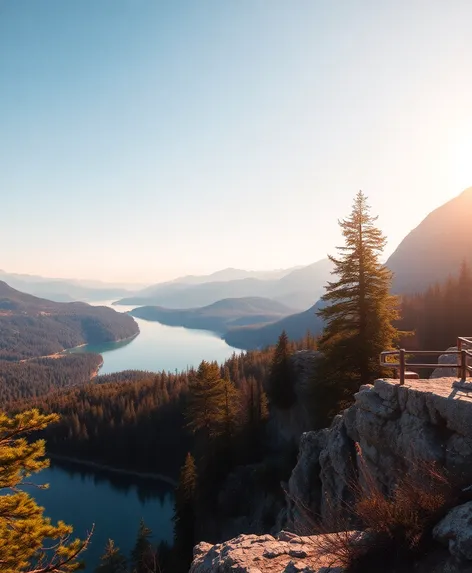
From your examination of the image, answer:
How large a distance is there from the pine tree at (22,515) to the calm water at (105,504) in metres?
59.0

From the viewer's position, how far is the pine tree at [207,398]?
126 ft

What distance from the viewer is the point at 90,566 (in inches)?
2222

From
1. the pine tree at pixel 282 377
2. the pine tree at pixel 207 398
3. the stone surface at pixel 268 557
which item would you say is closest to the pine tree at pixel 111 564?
the pine tree at pixel 207 398

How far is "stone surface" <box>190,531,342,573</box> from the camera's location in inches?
349

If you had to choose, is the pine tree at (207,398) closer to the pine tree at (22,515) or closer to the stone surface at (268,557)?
the stone surface at (268,557)

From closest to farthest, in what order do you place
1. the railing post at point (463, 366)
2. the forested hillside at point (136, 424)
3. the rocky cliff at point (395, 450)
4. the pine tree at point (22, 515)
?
the rocky cliff at point (395, 450), the pine tree at point (22, 515), the railing post at point (463, 366), the forested hillside at point (136, 424)

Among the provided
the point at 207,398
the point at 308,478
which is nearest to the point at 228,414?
the point at 207,398

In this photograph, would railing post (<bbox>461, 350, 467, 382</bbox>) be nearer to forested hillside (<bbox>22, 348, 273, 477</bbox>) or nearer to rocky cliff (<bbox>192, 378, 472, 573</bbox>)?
rocky cliff (<bbox>192, 378, 472, 573</bbox>)

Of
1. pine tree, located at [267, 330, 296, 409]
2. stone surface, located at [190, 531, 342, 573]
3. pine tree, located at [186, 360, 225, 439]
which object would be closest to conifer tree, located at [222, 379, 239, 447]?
pine tree, located at [186, 360, 225, 439]

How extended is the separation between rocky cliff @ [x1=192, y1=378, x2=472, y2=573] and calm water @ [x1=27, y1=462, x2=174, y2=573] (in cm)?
5788

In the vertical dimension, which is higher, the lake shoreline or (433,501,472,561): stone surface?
(433,501,472,561): stone surface

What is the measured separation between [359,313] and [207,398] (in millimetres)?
22513

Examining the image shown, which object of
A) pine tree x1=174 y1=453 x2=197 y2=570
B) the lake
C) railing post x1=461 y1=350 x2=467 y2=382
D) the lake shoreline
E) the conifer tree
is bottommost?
the lake shoreline

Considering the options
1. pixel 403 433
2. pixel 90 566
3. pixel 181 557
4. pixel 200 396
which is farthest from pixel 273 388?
pixel 90 566
